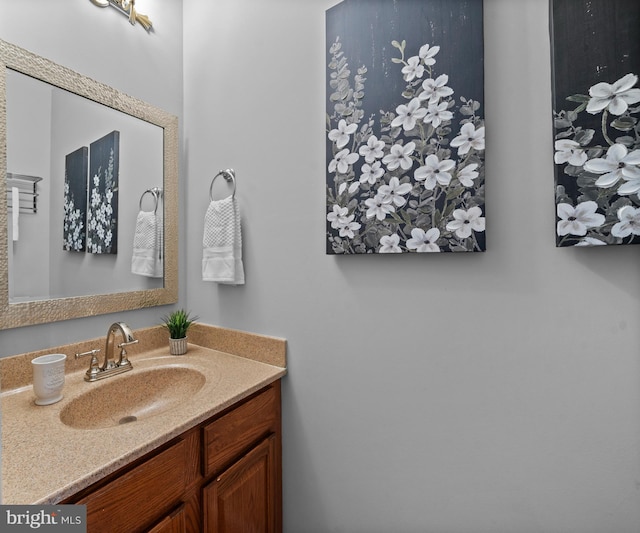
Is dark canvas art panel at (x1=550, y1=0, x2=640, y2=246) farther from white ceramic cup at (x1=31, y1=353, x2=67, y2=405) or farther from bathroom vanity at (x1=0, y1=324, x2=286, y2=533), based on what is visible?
white ceramic cup at (x1=31, y1=353, x2=67, y2=405)

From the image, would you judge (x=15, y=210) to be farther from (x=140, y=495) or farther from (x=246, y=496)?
(x=246, y=496)

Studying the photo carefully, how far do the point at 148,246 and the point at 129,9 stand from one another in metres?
0.93

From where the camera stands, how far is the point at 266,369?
1190 millimetres

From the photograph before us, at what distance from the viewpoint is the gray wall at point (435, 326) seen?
0.81 metres

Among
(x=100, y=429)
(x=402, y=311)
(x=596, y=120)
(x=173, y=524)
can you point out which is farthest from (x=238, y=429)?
(x=596, y=120)

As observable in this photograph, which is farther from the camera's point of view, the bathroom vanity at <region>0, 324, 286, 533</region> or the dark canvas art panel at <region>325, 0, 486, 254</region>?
the dark canvas art panel at <region>325, 0, 486, 254</region>

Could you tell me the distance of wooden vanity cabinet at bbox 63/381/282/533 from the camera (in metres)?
0.70

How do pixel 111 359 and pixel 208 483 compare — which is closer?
pixel 208 483

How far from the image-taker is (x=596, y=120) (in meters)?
0.75

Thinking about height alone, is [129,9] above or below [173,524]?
above

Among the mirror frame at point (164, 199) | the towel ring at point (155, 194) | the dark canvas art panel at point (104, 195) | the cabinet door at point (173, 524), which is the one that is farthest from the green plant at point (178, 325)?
the cabinet door at point (173, 524)

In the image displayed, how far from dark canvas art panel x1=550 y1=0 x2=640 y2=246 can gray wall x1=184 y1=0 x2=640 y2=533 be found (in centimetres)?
5

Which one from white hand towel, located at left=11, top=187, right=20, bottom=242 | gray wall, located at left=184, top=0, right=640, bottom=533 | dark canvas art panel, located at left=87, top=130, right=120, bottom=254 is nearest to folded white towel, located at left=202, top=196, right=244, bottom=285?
gray wall, located at left=184, top=0, right=640, bottom=533

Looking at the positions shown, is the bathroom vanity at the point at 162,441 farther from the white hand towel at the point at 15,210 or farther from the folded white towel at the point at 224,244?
the white hand towel at the point at 15,210
